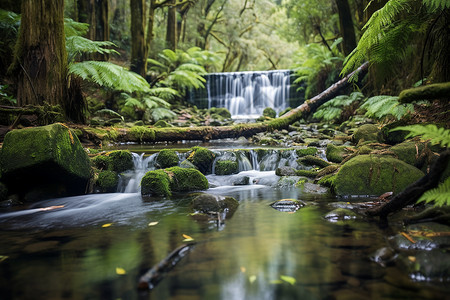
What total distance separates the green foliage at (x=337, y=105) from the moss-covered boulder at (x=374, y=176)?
5.88 meters

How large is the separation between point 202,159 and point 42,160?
297 cm

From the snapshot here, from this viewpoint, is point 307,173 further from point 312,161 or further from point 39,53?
point 39,53

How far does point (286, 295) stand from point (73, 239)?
2249mm

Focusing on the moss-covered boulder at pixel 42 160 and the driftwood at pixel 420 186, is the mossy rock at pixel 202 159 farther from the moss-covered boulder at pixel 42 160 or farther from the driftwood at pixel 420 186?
the driftwood at pixel 420 186

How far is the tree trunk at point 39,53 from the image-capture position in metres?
6.17

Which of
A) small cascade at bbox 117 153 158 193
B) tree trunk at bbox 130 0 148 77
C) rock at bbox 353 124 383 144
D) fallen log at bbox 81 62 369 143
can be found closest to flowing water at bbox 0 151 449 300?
small cascade at bbox 117 153 158 193

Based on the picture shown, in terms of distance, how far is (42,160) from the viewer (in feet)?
13.7

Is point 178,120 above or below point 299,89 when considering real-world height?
below

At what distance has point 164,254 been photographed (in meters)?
2.59

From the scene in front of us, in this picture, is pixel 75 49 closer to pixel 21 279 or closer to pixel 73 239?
pixel 73 239

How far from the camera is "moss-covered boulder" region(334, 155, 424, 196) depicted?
4203mm

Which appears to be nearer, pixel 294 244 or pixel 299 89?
pixel 294 244

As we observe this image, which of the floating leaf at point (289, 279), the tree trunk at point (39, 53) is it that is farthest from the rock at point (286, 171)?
the tree trunk at point (39, 53)

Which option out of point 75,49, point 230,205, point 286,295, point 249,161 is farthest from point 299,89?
point 286,295
